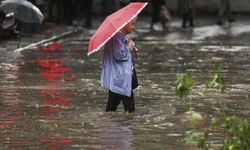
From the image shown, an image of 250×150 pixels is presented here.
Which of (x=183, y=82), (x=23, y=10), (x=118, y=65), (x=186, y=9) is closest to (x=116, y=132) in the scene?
(x=118, y=65)

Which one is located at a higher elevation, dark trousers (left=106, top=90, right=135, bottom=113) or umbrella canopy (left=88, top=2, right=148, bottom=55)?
umbrella canopy (left=88, top=2, right=148, bottom=55)

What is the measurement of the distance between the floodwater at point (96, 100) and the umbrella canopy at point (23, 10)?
104cm

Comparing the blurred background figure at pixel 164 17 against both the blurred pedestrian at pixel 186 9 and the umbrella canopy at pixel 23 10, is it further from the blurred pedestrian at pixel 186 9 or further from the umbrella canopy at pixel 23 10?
the umbrella canopy at pixel 23 10

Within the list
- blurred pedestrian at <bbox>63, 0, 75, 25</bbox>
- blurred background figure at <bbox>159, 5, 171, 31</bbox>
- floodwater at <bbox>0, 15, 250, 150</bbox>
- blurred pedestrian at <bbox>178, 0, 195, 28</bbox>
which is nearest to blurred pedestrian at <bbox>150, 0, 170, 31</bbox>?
blurred background figure at <bbox>159, 5, 171, 31</bbox>

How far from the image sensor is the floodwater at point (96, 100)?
9.32m

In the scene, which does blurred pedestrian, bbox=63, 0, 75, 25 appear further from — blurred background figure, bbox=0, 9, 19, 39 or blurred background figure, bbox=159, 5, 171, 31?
blurred background figure, bbox=0, 9, 19, 39

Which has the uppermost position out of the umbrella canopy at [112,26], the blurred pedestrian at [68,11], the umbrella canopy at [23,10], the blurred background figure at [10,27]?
the umbrella canopy at [112,26]

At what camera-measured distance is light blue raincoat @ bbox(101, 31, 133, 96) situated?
426 inches

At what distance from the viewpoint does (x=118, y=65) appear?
429 inches

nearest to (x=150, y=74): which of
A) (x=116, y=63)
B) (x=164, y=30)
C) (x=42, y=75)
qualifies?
(x=42, y=75)

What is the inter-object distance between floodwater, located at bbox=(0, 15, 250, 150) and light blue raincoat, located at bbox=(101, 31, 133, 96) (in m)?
0.41

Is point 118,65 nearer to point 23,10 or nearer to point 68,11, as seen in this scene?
point 23,10

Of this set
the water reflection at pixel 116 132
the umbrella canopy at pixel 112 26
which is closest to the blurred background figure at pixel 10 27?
the umbrella canopy at pixel 112 26

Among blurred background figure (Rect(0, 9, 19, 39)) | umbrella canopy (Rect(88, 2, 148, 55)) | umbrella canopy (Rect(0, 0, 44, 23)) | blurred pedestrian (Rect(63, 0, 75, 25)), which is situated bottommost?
blurred pedestrian (Rect(63, 0, 75, 25))
